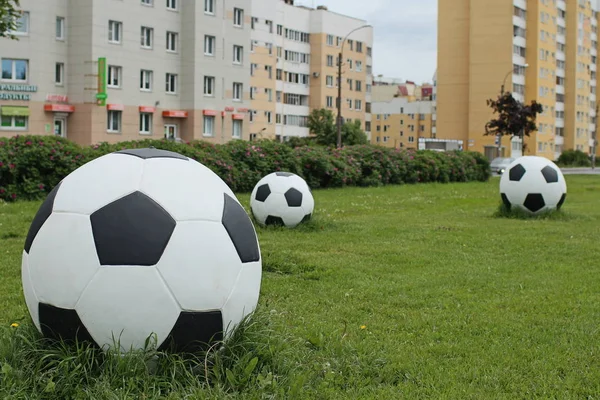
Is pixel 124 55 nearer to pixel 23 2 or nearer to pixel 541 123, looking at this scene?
pixel 23 2

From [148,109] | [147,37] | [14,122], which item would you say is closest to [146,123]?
[148,109]

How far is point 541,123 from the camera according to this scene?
9231 cm

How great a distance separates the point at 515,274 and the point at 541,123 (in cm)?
8855

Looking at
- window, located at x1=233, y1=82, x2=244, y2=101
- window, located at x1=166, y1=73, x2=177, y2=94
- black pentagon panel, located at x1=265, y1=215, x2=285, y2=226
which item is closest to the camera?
black pentagon panel, located at x1=265, y1=215, x2=285, y2=226

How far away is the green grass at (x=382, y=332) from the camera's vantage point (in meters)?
4.07

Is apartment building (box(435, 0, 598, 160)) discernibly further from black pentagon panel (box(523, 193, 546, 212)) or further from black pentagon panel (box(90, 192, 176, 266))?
black pentagon panel (box(90, 192, 176, 266))

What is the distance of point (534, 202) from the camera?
578 inches

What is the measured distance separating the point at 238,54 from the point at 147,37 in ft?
28.0

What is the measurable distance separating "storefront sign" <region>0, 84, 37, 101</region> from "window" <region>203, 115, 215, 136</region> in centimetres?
1310

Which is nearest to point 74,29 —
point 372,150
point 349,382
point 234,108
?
point 234,108

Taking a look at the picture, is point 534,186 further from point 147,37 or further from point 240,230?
point 147,37

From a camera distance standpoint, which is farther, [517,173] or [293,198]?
[517,173]

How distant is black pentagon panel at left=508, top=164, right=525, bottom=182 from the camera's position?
14.7m

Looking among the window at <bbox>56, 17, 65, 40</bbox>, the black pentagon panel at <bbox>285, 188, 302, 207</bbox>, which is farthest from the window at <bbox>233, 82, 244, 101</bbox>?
the black pentagon panel at <bbox>285, 188, 302, 207</bbox>
